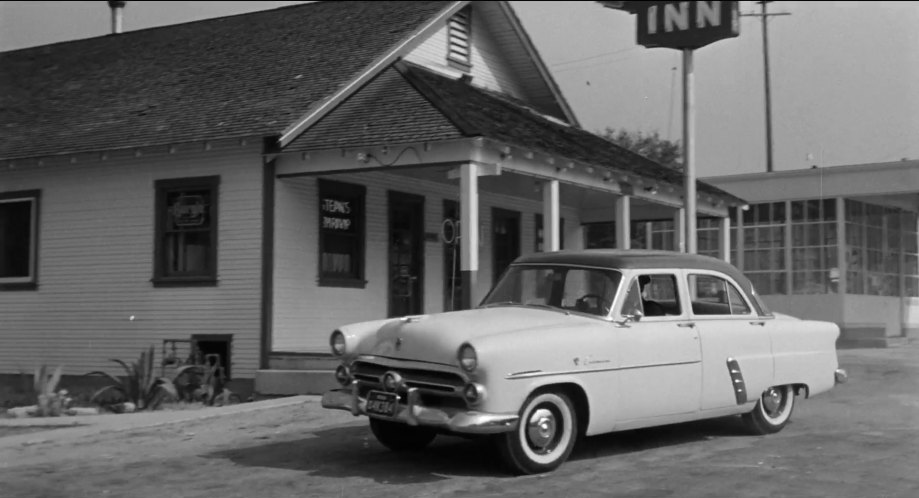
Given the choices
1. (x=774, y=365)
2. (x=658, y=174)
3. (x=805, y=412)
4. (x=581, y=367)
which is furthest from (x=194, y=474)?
(x=658, y=174)

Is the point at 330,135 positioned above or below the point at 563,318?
above

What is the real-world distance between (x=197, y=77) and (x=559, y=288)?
10.4 m

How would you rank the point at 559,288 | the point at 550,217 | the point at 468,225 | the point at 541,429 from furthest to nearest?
1. the point at 550,217
2. the point at 468,225
3. the point at 559,288
4. the point at 541,429

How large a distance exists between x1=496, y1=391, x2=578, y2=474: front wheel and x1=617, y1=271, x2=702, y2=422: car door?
0.52 meters

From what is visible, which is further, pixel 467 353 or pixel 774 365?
pixel 774 365

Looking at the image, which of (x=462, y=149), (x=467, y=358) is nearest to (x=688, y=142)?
(x=462, y=149)

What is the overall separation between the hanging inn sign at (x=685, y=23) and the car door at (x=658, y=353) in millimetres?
7416

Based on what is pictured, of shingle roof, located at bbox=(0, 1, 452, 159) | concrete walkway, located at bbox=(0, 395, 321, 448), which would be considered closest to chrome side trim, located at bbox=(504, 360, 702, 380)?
concrete walkway, located at bbox=(0, 395, 321, 448)

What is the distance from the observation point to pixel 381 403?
762 cm

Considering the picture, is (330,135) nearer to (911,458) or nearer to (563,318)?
(563,318)

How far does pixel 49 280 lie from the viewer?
16.8 m

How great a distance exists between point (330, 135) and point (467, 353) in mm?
7484

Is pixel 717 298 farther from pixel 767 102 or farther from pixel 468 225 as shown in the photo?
pixel 767 102

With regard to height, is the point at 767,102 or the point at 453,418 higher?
the point at 767,102
